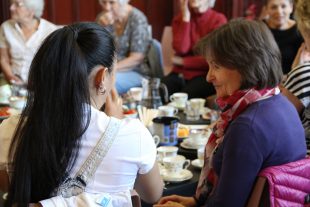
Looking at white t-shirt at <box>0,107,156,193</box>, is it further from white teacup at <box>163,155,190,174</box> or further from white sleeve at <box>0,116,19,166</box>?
white teacup at <box>163,155,190,174</box>

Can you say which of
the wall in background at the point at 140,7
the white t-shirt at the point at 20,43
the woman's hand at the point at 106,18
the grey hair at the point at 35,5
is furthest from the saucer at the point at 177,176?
the wall in background at the point at 140,7

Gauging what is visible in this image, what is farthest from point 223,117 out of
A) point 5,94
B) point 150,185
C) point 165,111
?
point 5,94

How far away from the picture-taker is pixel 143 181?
4.67ft

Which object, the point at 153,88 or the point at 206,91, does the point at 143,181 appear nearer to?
the point at 153,88

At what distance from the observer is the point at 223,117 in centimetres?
159

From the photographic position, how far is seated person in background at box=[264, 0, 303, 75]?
11.9ft

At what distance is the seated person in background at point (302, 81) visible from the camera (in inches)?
78.9

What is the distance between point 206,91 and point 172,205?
2.23m

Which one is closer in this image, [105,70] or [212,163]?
[105,70]

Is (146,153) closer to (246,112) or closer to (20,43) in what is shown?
(246,112)

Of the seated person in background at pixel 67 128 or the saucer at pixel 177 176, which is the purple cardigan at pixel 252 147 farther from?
the saucer at pixel 177 176

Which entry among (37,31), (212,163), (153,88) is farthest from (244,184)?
(37,31)

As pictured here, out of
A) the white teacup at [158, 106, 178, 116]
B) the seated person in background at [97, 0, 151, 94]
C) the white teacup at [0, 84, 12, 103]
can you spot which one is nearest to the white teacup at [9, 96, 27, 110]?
the white teacup at [0, 84, 12, 103]

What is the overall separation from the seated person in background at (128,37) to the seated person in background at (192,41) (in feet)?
0.88
